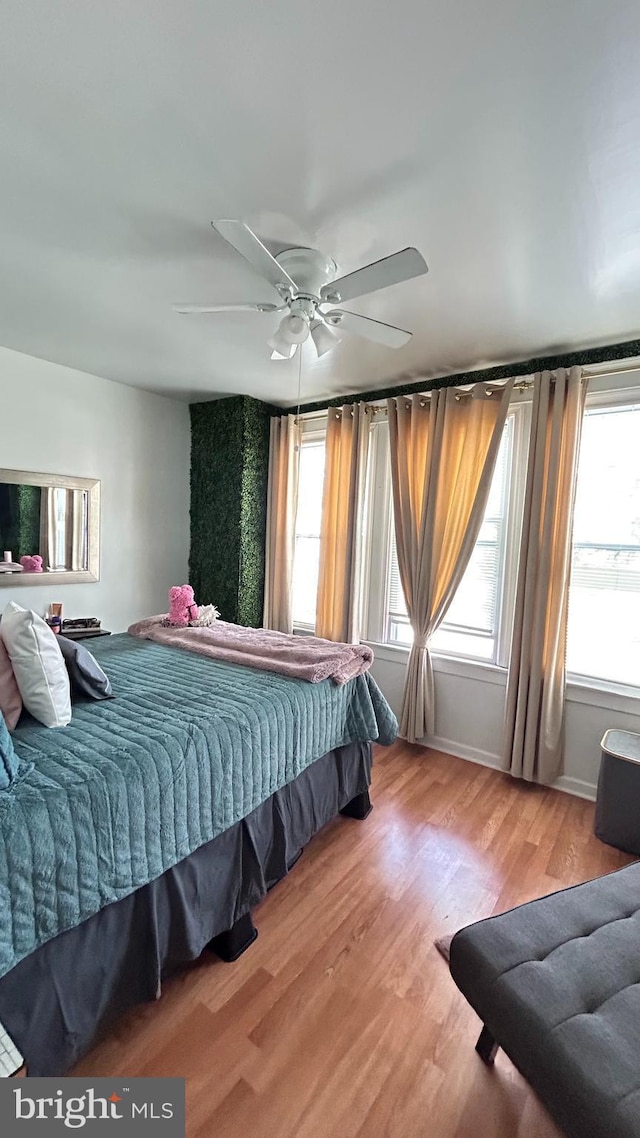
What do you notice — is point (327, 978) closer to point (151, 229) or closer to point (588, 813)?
point (588, 813)

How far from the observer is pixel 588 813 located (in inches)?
101

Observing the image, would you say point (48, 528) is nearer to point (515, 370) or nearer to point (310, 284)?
point (310, 284)

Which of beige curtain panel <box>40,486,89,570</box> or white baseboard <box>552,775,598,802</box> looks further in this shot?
beige curtain panel <box>40,486,89,570</box>

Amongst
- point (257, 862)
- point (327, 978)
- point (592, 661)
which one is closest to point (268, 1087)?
point (327, 978)

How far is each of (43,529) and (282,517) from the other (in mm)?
1848

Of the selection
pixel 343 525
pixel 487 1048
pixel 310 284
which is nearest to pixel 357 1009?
pixel 487 1048

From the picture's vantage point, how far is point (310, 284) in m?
1.90

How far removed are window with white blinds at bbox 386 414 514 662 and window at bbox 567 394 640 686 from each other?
1.44ft

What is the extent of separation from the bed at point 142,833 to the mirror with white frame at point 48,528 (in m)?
1.58

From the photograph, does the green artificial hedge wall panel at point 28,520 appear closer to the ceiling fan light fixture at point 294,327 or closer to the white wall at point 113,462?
the white wall at point 113,462

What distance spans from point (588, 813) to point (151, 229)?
353 cm

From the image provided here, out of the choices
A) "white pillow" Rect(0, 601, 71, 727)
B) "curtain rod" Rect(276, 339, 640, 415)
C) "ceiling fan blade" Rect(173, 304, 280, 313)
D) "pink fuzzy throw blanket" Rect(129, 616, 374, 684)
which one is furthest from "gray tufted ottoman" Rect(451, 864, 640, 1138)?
"curtain rod" Rect(276, 339, 640, 415)

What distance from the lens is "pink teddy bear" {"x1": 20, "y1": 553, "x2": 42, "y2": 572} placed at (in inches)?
125

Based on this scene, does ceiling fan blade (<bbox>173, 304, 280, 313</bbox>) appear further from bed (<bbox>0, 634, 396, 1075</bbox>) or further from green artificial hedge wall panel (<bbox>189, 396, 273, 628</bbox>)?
green artificial hedge wall panel (<bbox>189, 396, 273, 628</bbox>)
